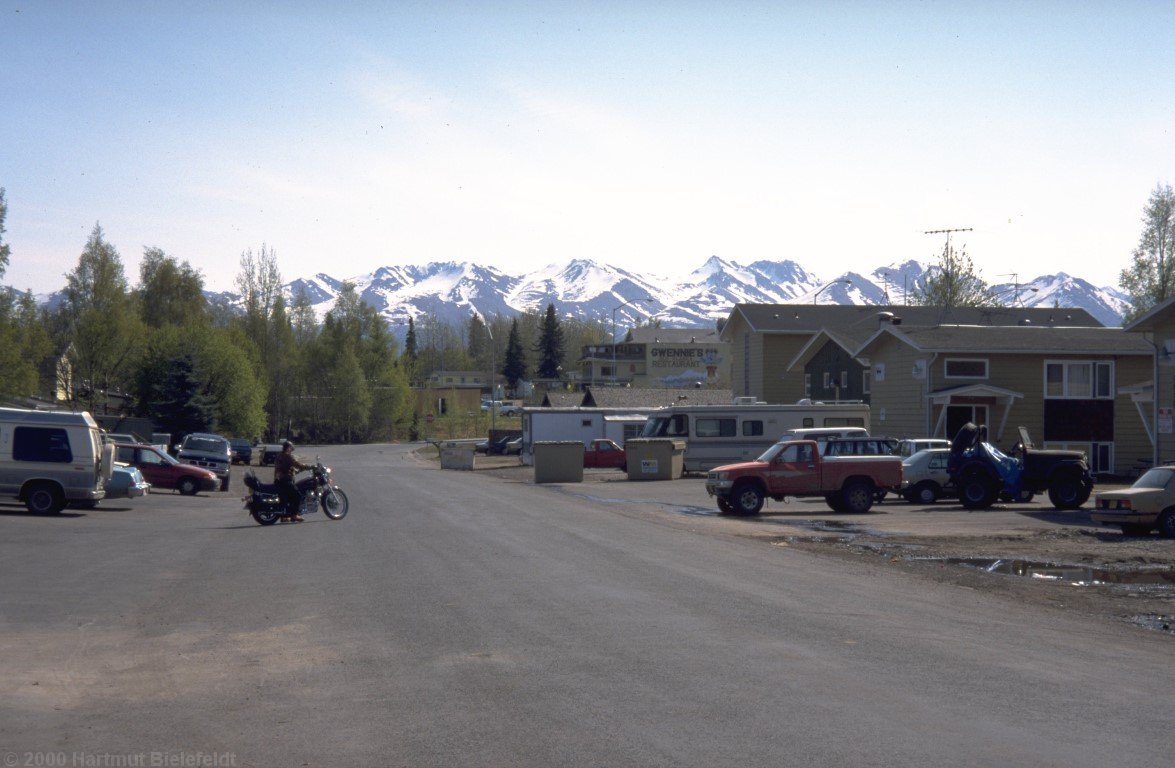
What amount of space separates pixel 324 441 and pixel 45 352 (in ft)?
152

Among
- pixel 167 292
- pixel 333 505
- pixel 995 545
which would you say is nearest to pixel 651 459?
pixel 333 505

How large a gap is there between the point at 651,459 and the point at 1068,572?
2682 centimetres

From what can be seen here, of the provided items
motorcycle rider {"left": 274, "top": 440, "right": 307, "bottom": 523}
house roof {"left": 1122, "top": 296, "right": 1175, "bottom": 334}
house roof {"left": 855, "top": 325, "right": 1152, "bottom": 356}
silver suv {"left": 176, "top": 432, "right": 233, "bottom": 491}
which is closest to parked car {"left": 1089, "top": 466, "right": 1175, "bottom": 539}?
house roof {"left": 1122, "top": 296, "right": 1175, "bottom": 334}

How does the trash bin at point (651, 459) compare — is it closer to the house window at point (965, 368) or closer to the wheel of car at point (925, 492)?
the house window at point (965, 368)

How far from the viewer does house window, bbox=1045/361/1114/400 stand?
1609 inches

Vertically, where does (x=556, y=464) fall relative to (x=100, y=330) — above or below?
below

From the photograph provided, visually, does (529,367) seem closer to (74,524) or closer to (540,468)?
(540,468)

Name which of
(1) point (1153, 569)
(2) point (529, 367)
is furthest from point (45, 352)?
(2) point (529, 367)

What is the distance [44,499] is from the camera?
80.3 ft

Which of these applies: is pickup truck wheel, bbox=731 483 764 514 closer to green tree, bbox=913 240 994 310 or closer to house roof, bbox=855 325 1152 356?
house roof, bbox=855 325 1152 356

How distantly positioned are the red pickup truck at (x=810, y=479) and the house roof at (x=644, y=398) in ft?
148

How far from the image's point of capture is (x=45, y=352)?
57.8 meters

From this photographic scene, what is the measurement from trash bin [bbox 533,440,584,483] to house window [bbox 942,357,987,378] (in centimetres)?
1419

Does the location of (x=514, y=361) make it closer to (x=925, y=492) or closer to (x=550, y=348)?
(x=550, y=348)
